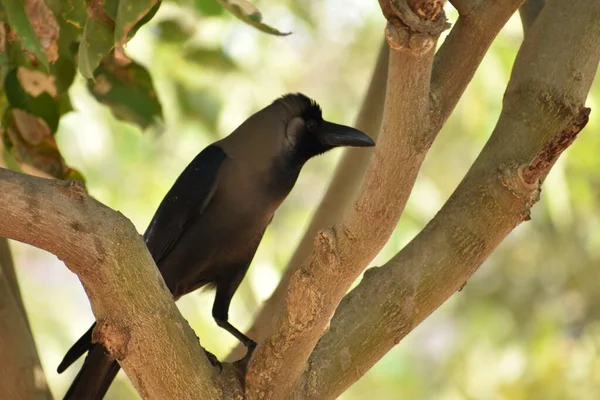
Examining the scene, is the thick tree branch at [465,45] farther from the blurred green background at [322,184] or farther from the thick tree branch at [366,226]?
the blurred green background at [322,184]

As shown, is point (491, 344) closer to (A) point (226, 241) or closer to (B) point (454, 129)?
(B) point (454, 129)

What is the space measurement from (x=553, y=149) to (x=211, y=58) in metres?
1.58

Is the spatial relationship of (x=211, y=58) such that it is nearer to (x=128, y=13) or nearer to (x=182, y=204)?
(x=182, y=204)

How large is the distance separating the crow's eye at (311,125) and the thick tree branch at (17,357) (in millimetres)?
1167

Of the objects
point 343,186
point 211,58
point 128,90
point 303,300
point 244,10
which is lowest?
point 303,300

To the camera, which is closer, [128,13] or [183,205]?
[128,13]

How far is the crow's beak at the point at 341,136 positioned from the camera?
253 cm

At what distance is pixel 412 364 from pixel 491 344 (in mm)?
807

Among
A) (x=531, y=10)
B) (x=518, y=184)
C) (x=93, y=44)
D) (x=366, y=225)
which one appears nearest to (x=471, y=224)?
(x=518, y=184)

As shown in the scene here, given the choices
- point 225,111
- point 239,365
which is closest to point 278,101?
point 225,111

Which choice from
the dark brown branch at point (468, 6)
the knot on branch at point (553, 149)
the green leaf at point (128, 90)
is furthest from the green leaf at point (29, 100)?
the knot on branch at point (553, 149)

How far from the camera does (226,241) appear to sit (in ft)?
9.00

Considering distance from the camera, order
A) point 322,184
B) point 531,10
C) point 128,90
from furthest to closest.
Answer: point 322,184
point 128,90
point 531,10

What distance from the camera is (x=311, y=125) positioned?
9.62 ft
